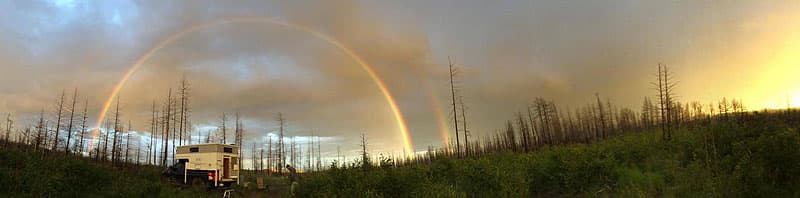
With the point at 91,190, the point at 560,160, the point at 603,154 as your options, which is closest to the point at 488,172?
the point at 560,160

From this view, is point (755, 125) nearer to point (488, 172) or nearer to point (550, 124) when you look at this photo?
point (488, 172)

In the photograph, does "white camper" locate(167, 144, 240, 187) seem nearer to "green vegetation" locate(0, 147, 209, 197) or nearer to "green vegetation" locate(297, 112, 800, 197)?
"green vegetation" locate(0, 147, 209, 197)

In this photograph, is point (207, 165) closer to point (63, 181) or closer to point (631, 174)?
point (63, 181)

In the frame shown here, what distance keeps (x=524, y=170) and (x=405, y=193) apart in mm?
8495

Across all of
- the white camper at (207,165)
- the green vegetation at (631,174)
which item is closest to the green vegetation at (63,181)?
the white camper at (207,165)

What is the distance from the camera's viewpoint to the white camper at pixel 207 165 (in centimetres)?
3135

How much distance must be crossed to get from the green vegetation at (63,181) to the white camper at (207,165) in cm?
201

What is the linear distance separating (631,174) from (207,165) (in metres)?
26.6

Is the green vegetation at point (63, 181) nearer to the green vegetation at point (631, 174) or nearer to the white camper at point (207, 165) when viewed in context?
the white camper at point (207, 165)

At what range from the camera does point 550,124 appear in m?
73.8

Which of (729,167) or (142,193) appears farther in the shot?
(142,193)

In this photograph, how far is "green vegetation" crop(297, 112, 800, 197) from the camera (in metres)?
16.1

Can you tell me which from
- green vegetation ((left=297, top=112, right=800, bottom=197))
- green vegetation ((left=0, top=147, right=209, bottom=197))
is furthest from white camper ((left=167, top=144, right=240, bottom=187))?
green vegetation ((left=297, top=112, right=800, bottom=197))

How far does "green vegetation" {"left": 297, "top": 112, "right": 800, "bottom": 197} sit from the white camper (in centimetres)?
892
